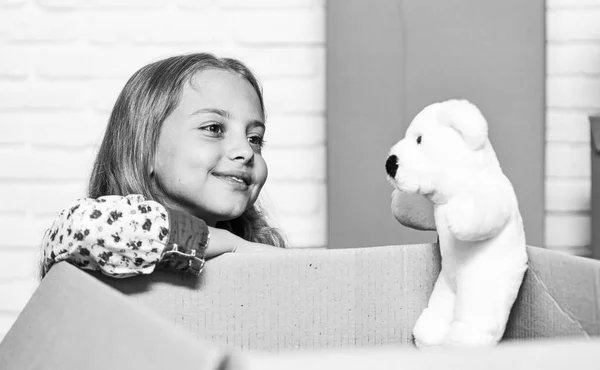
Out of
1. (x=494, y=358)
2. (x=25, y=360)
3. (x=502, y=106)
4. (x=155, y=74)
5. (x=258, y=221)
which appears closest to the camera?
(x=494, y=358)

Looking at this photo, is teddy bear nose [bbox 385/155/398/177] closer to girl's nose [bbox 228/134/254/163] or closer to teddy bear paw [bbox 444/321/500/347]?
teddy bear paw [bbox 444/321/500/347]

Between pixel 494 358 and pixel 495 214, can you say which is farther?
pixel 495 214

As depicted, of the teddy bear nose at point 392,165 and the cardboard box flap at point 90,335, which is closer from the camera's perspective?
the cardboard box flap at point 90,335

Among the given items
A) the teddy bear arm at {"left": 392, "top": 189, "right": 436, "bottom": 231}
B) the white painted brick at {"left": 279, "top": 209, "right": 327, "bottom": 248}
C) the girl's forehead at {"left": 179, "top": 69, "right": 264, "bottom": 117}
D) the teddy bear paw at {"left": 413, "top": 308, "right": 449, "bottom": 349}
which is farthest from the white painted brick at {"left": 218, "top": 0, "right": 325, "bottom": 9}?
the teddy bear paw at {"left": 413, "top": 308, "right": 449, "bottom": 349}

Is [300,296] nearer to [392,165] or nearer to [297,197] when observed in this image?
[392,165]

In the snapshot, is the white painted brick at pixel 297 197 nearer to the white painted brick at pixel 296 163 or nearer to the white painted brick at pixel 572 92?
the white painted brick at pixel 296 163

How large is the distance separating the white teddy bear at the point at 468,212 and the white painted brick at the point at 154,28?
A: 1.17 m

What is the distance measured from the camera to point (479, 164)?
751 mm


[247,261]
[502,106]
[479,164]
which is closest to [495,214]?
[479,164]

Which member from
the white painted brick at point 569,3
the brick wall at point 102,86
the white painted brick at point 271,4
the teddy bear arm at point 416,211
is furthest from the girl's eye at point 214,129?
the white painted brick at point 569,3

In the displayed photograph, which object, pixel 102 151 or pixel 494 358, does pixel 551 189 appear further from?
pixel 494 358

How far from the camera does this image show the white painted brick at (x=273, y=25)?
1.86 meters

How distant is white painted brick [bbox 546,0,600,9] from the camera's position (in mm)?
1827

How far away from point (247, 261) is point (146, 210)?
0.11m
